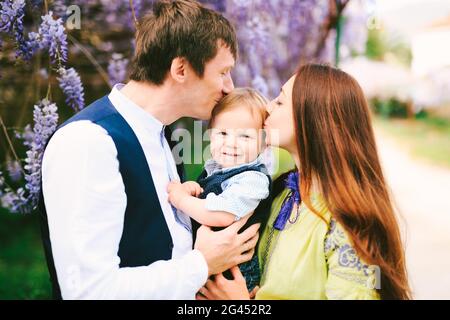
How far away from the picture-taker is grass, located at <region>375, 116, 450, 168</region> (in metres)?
8.56

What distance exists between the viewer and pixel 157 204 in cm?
188

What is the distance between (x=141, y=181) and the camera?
1.83 meters

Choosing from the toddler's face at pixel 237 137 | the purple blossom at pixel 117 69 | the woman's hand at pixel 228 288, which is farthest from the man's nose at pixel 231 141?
the purple blossom at pixel 117 69

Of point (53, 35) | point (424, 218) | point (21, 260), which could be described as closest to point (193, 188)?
point (53, 35)

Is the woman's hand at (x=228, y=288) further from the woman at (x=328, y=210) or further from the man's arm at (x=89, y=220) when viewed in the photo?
the man's arm at (x=89, y=220)

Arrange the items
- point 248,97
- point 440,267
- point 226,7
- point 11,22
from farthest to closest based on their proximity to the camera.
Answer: point 440,267 → point 226,7 → point 11,22 → point 248,97

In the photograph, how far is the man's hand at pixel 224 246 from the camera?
1892 mm

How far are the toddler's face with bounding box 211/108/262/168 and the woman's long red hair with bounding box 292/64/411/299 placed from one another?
190 mm

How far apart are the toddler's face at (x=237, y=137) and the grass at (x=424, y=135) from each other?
660cm

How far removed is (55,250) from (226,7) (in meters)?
2.09

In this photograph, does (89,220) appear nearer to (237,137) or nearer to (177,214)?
(177,214)

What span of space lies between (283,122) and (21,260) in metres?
2.94
